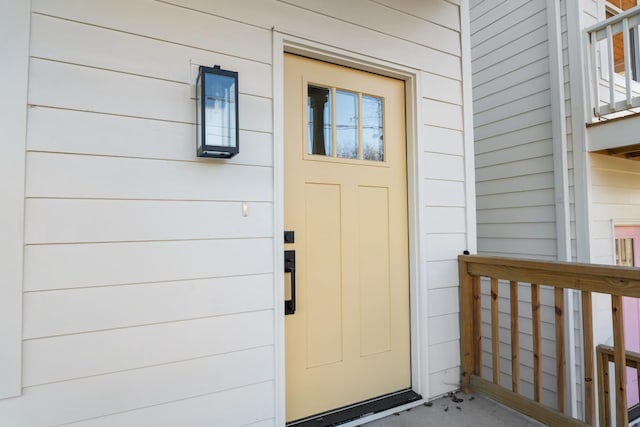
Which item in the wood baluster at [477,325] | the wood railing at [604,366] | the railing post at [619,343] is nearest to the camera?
the railing post at [619,343]

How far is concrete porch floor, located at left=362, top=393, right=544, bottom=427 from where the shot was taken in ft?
5.92

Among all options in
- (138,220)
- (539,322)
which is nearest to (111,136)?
(138,220)

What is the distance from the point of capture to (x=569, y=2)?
9.70 ft

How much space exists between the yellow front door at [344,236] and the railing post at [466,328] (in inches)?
14.4

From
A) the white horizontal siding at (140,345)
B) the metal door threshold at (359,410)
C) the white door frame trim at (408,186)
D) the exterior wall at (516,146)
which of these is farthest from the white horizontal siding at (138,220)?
the exterior wall at (516,146)

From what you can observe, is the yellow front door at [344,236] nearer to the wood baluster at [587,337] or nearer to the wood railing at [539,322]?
the wood railing at [539,322]

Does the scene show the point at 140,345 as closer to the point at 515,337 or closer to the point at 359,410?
the point at 359,410

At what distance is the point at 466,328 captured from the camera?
2.18 m

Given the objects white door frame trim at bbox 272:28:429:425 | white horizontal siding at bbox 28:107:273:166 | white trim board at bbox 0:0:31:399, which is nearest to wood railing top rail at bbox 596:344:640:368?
white door frame trim at bbox 272:28:429:425

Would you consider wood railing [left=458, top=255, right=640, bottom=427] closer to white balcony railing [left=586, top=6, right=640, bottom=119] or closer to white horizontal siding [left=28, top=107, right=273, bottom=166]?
white horizontal siding [left=28, top=107, right=273, bottom=166]

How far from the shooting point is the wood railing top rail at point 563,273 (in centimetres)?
144

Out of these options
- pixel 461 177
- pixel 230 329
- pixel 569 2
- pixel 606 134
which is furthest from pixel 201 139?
pixel 569 2

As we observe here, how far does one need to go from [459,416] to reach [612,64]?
9.17 ft

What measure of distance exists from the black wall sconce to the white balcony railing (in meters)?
2.87
